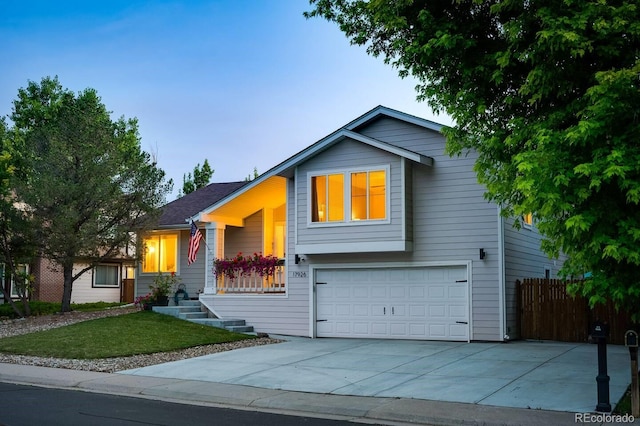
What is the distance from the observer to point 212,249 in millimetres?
21938

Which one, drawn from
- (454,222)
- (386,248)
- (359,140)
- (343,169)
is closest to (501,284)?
(454,222)

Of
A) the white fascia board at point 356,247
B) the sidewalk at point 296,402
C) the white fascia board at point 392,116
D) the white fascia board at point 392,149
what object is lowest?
the sidewalk at point 296,402

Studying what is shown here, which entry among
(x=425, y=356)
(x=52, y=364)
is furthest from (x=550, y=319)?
(x=52, y=364)

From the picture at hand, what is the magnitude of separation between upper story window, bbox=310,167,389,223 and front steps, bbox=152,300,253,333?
418 cm

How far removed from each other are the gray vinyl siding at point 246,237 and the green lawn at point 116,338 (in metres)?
4.19

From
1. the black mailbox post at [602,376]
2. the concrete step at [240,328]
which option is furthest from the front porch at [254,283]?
the black mailbox post at [602,376]

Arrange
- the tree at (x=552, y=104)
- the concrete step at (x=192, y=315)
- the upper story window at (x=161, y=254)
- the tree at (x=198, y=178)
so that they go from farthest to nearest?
1. the tree at (x=198, y=178)
2. the upper story window at (x=161, y=254)
3. the concrete step at (x=192, y=315)
4. the tree at (x=552, y=104)

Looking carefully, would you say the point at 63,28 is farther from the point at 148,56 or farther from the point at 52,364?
the point at 52,364

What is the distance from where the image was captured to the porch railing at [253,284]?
20.9 meters

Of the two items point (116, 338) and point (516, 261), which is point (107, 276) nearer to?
point (116, 338)

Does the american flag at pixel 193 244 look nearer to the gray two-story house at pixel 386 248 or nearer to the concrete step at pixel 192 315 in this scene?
the gray two-story house at pixel 386 248

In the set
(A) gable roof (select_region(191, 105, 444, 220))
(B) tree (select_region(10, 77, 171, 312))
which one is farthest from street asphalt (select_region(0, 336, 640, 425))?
(B) tree (select_region(10, 77, 171, 312))

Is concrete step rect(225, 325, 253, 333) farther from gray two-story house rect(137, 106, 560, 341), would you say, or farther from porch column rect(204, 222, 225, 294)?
porch column rect(204, 222, 225, 294)

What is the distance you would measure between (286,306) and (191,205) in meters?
7.79
